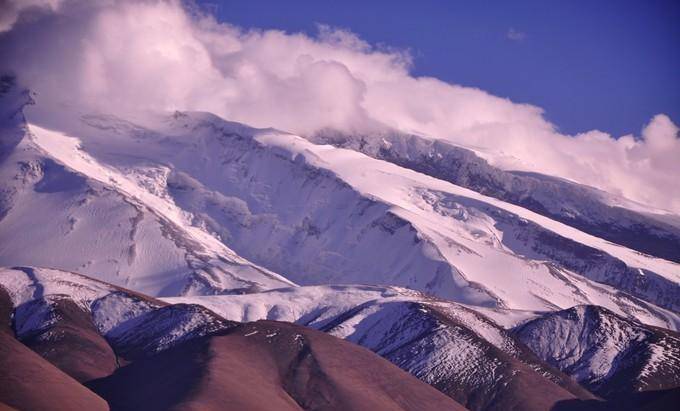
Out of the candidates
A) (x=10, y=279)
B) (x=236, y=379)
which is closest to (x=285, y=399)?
(x=236, y=379)

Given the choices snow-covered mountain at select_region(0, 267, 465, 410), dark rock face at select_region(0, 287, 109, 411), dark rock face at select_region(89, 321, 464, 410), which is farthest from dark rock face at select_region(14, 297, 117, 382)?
dark rock face at select_region(0, 287, 109, 411)

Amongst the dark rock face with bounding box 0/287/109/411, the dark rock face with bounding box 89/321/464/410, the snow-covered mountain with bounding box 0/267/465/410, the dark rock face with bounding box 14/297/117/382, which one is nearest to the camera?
the dark rock face with bounding box 0/287/109/411

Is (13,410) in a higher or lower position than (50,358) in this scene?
higher

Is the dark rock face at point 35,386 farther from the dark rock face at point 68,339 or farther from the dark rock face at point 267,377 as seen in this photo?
the dark rock face at point 68,339

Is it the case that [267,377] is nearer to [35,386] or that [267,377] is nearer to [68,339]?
[68,339]

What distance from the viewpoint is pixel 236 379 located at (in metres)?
150

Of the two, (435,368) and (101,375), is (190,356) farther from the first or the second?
(435,368)

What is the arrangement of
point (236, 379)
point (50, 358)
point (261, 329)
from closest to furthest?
point (236, 379) → point (50, 358) → point (261, 329)

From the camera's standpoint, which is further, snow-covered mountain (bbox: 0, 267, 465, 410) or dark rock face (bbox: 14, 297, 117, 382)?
dark rock face (bbox: 14, 297, 117, 382)

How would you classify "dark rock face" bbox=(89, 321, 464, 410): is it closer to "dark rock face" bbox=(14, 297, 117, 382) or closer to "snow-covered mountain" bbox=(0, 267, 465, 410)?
"snow-covered mountain" bbox=(0, 267, 465, 410)

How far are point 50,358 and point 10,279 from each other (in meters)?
42.4

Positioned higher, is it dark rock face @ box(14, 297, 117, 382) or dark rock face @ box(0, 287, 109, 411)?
dark rock face @ box(0, 287, 109, 411)

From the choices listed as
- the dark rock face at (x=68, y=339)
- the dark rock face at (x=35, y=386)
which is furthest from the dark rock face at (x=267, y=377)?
the dark rock face at (x=35, y=386)

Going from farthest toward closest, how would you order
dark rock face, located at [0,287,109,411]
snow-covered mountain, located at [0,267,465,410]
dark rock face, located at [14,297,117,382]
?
dark rock face, located at [14,297,117,382] < snow-covered mountain, located at [0,267,465,410] < dark rock face, located at [0,287,109,411]
